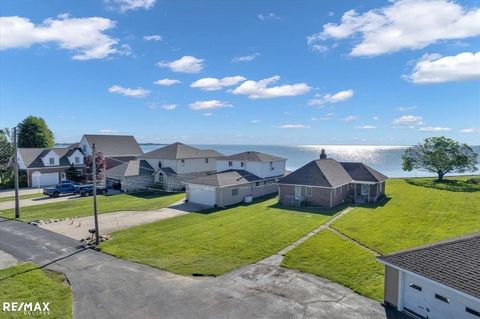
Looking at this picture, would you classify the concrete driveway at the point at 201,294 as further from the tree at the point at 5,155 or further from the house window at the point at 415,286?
the tree at the point at 5,155

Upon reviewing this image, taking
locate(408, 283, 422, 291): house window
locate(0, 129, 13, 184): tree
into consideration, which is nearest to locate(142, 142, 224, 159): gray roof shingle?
locate(0, 129, 13, 184): tree

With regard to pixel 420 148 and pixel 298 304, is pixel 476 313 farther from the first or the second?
pixel 420 148

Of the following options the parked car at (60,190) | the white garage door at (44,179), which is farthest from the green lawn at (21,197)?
the white garage door at (44,179)

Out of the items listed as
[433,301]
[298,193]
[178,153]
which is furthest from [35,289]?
[178,153]

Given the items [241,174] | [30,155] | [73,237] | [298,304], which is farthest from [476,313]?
[30,155]

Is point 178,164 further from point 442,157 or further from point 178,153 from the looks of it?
point 442,157

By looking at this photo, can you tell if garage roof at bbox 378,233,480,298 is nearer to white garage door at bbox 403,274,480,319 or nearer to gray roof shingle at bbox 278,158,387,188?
white garage door at bbox 403,274,480,319
